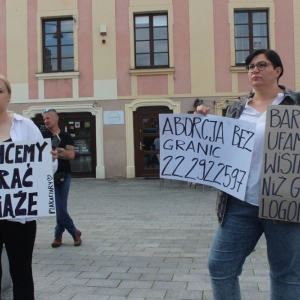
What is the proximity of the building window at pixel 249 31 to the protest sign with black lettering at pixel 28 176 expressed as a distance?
483 inches

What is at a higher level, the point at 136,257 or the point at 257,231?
the point at 257,231

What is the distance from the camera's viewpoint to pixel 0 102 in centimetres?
268

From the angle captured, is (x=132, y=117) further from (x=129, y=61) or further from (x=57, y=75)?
(x=57, y=75)

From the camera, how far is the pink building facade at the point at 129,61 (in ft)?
45.2

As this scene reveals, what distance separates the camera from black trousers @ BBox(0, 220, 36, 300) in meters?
2.61

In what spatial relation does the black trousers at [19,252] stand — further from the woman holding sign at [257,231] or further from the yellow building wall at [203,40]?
the yellow building wall at [203,40]

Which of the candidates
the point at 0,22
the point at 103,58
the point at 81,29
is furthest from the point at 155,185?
the point at 0,22

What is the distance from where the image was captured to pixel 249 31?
46.0ft

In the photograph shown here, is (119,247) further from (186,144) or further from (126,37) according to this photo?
(126,37)

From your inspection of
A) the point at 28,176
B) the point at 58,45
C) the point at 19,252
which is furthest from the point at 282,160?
the point at 58,45

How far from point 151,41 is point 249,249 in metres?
12.5

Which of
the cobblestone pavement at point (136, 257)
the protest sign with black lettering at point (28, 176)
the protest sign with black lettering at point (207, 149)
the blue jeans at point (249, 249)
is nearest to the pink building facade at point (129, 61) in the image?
the cobblestone pavement at point (136, 257)

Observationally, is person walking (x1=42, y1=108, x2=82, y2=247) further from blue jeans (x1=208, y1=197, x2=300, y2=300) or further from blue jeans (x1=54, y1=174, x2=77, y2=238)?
blue jeans (x1=208, y1=197, x2=300, y2=300)

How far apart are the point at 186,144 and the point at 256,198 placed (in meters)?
0.68
